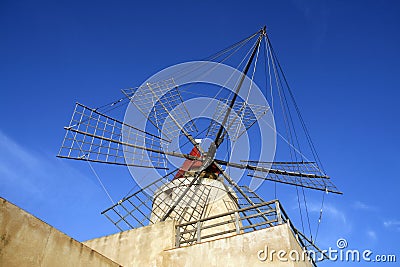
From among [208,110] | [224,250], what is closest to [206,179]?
[208,110]

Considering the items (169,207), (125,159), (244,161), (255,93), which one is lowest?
(169,207)

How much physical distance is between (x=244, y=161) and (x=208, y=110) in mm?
1911

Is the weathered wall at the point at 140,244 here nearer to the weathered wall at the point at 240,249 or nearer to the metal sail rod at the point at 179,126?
the weathered wall at the point at 240,249

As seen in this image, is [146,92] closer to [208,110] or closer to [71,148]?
[208,110]

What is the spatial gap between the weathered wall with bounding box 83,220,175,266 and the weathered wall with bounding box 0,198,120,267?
7.07 ft

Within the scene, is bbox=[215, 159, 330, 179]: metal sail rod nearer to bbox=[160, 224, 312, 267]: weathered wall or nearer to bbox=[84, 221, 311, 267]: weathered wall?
bbox=[84, 221, 311, 267]: weathered wall

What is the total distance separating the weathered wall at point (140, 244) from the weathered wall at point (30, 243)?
2154mm

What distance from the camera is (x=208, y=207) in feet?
31.6

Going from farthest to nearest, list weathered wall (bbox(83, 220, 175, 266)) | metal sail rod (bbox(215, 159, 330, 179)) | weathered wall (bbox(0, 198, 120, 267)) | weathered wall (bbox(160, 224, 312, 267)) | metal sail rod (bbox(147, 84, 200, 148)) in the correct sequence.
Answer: metal sail rod (bbox(147, 84, 200, 148)) → metal sail rod (bbox(215, 159, 330, 179)) → weathered wall (bbox(83, 220, 175, 266)) → weathered wall (bbox(160, 224, 312, 267)) → weathered wall (bbox(0, 198, 120, 267))

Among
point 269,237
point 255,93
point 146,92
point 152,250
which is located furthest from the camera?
point 146,92

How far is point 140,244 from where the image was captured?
652 centimetres

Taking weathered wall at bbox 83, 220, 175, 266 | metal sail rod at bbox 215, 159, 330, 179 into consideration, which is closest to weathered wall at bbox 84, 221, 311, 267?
weathered wall at bbox 83, 220, 175, 266

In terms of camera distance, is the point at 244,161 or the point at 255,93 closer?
the point at 255,93

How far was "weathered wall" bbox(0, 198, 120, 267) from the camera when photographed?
3381mm
